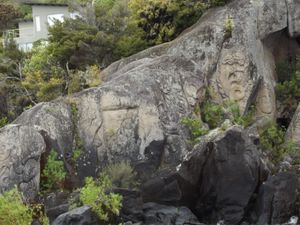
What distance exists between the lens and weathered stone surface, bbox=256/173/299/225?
18.0 meters

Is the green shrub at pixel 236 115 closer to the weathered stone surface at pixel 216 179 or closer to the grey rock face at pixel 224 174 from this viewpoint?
the weathered stone surface at pixel 216 179

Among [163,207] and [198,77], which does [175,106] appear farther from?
[163,207]

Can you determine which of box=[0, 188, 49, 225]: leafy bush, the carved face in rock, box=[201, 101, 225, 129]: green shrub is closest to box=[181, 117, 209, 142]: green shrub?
box=[201, 101, 225, 129]: green shrub

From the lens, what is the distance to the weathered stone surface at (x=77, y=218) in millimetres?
16438

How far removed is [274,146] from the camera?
21594 millimetres

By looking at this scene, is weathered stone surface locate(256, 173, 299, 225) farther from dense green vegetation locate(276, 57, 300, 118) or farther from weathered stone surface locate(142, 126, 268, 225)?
dense green vegetation locate(276, 57, 300, 118)

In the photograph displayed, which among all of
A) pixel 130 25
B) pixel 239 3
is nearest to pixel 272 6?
pixel 239 3

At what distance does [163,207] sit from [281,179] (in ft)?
11.3

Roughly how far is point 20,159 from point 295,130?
9333mm

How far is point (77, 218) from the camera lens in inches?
648

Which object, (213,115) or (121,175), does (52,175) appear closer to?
(121,175)

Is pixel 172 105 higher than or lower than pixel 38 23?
lower

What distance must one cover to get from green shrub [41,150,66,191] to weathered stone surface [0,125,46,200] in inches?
12.7

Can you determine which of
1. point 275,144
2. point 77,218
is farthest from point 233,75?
point 77,218
